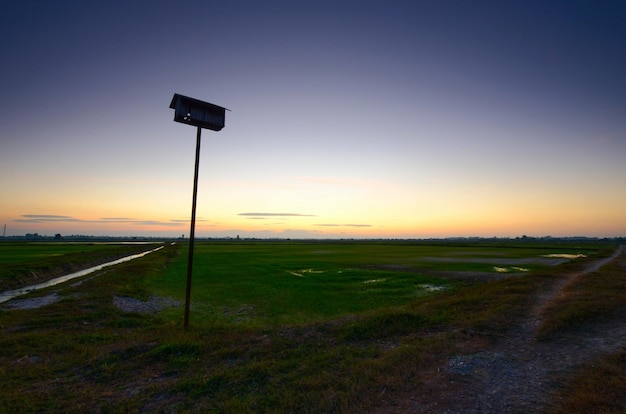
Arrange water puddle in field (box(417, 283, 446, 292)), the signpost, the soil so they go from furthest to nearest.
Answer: water puddle in field (box(417, 283, 446, 292))
the signpost
the soil

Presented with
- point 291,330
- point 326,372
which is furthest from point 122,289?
point 326,372

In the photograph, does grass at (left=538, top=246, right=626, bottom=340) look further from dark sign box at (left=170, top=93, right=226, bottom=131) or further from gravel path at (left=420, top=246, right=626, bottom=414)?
dark sign box at (left=170, top=93, right=226, bottom=131)

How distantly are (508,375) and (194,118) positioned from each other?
1451cm

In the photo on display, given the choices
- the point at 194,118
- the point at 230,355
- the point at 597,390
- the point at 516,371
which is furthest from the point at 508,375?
the point at 194,118

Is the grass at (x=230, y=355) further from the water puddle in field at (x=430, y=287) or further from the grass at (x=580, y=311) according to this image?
the water puddle in field at (x=430, y=287)

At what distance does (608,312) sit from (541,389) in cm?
959

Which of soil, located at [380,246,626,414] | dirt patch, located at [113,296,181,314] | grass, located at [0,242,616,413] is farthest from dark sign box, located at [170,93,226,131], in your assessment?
soil, located at [380,246,626,414]

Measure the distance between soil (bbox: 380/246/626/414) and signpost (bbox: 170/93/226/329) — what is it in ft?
33.9

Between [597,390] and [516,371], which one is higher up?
[597,390]

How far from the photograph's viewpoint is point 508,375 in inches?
341

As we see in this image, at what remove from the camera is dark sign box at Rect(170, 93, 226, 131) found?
49.0ft

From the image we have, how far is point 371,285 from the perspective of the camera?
3130 centimetres

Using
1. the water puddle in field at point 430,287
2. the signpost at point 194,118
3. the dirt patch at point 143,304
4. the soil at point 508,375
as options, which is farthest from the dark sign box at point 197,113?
the water puddle in field at point 430,287

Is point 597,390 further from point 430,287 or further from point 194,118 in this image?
point 430,287
